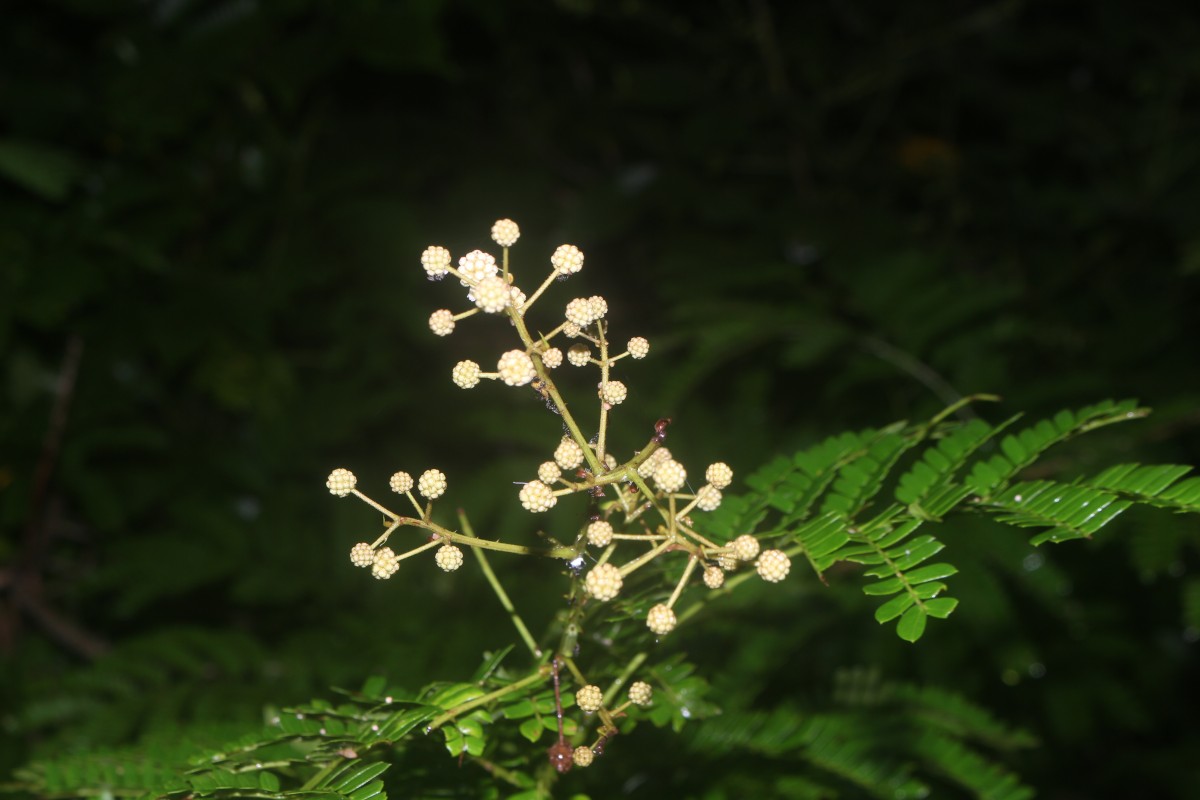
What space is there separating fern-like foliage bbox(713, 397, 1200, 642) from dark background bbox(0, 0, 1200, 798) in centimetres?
91

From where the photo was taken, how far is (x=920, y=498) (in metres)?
1.43

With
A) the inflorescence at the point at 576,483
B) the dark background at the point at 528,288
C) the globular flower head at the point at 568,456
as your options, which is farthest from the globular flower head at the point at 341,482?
the dark background at the point at 528,288

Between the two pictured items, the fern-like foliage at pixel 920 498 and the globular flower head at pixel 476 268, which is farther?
the fern-like foliage at pixel 920 498

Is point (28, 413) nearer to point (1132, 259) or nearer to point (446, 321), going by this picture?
point (446, 321)

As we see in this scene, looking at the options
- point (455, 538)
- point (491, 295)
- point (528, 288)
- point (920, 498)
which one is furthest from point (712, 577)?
point (528, 288)

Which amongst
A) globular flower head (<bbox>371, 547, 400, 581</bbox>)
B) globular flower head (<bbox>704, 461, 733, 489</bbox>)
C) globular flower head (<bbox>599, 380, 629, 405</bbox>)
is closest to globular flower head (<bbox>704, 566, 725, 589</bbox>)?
globular flower head (<bbox>704, 461, 733, 489</bbox>)

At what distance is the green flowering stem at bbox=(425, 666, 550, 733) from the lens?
116 centimetres

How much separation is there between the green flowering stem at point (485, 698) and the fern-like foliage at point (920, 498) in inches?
14.3

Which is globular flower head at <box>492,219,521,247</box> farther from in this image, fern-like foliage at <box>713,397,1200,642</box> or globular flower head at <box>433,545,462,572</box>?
fern-like foliage at <box>713,397,1200,642</box>

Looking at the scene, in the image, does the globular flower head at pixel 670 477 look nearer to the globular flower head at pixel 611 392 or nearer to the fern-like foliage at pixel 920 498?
the globular flower head at pixel 611 392

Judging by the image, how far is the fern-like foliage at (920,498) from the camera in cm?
116

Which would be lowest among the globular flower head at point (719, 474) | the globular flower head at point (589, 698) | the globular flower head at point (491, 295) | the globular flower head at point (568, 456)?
the globular flower head at point (589, 698)

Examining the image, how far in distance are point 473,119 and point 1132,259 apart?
3.36m

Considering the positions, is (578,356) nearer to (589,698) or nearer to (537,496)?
(537,496)
